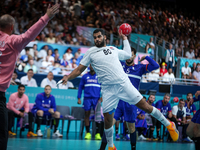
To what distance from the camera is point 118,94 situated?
4.95m

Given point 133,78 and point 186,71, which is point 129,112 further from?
point 186,71

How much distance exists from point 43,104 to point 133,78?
4.72m

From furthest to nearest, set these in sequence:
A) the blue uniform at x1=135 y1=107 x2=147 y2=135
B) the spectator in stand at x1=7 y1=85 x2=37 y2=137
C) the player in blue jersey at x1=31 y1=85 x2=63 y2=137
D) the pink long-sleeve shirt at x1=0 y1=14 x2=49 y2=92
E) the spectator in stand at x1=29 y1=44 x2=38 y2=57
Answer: the spectator in stand at x1=29 y1=44 x2=38 y2=57
the blue uniform at x1=135 y1=107 x2=147 y2=135
the player in blue jersey at x1=31 y1=85 x2=63 y2=137
the spectator in stand at x1=7 y1=85 x2=37 y2=137
the pink long-sleeve shirt at x1=0 y1=14 x2=49 y2=92

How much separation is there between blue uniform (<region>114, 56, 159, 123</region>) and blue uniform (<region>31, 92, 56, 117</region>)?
4117 millimetres

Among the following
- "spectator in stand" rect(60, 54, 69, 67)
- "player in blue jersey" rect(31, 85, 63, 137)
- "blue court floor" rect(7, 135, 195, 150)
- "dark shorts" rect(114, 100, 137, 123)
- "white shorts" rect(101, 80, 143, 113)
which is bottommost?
"blue court floor" rect(7, 135, 195, 150)

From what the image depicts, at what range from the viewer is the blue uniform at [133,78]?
19.5 ft

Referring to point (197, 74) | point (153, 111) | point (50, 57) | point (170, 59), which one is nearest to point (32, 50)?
point (50, 57)

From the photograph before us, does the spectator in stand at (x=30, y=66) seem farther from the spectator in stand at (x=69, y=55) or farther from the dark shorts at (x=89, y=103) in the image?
the dark shorts at (x=89, y=103)

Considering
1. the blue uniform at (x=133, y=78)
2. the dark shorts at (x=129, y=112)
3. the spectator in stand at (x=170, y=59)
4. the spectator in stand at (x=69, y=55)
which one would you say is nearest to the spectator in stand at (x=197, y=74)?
the spectator in stand at (x=170, y=59)

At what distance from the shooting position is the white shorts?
4917mm

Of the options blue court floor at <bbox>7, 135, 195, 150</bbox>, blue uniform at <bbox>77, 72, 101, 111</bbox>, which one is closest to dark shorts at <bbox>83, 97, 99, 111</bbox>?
blue uniform at <bbox>77, 72, 101, 111</bbox>

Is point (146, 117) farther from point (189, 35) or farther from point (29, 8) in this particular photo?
point (189, 35)

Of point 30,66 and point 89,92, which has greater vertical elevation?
point 30,66

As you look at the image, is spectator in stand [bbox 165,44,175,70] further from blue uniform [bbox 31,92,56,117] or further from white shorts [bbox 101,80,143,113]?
white shorts [bbox 101,80,143,113]
